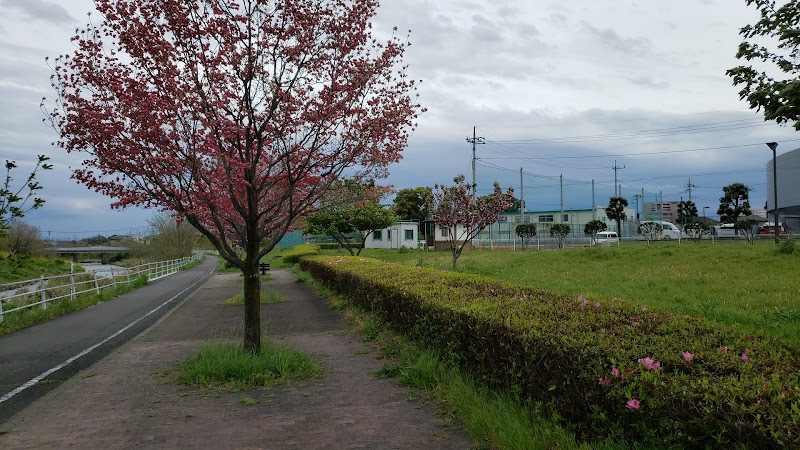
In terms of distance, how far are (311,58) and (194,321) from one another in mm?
8122

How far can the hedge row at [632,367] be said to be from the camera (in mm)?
2926

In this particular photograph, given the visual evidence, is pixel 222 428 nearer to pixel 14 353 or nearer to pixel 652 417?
pixel 652 417

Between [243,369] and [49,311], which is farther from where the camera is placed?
[49,311]

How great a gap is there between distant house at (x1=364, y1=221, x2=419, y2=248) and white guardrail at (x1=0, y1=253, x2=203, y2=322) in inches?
719

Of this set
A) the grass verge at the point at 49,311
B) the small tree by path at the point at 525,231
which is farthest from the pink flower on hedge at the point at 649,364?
the small tree by path at the point at 525,231

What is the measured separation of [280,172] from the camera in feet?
26.0

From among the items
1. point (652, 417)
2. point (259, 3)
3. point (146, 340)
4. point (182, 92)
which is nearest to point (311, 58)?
point (259, 3)

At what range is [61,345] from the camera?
10109mm

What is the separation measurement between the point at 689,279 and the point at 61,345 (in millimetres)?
14099

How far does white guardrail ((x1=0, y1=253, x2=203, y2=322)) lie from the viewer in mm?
14125

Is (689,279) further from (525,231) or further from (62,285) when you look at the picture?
(525,231)

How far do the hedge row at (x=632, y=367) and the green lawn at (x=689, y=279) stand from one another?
1.75 m

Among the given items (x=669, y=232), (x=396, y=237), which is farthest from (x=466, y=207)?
(x=669, y=232)

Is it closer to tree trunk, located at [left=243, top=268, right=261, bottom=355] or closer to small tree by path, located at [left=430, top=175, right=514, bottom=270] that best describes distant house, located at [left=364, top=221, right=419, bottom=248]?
small tree by path, located at [left=430, top=175, right=514, bottom=270]
